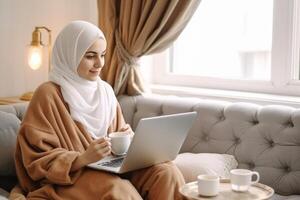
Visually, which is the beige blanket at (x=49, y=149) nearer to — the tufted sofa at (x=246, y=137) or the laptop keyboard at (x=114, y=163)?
the laptop keyboard at (x=114, y=163)

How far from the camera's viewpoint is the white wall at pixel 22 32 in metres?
3.18

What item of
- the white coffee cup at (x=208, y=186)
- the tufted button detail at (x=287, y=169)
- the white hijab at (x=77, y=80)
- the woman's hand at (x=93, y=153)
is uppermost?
the white hijab at (x=77, y=80)

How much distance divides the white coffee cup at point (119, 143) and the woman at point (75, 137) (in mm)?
40

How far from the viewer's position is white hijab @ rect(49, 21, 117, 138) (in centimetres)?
240

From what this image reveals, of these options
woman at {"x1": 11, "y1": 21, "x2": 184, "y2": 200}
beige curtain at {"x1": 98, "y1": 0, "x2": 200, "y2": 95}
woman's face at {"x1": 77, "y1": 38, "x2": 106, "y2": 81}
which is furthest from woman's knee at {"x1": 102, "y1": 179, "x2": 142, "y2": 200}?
beige curtain at {"x1": 98, "y1": 0, "x2": 200, "y2": 95}

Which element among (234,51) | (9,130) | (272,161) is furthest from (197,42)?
(9,130)

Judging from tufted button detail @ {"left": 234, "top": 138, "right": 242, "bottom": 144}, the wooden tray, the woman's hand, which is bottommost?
the wooden tray

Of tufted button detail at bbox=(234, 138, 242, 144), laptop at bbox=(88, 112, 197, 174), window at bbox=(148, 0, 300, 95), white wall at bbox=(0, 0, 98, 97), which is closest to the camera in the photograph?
laptop at bbox=(88, 112, 197, 174)

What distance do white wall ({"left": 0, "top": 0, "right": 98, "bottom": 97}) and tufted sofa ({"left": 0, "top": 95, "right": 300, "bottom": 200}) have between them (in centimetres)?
62

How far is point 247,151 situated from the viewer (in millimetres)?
2658

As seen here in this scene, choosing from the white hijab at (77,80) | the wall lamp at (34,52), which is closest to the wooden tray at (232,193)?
the white hijab at (77,80)

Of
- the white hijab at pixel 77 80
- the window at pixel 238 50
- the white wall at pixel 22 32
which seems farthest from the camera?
the white wall at pixel 22 32

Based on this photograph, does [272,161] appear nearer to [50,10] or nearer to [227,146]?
[227,146]

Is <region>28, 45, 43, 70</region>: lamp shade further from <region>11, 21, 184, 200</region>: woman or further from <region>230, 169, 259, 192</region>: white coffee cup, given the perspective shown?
<region>230, 169, 259, 192</region>: white coffee cup
